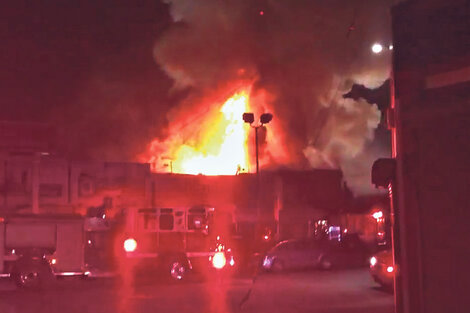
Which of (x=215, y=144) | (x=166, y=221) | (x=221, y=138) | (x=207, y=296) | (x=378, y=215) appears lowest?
(x=207, y=296)

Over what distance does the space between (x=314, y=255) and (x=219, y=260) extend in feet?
15.0

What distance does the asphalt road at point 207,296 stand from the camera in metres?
13.1

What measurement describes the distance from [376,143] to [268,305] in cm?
2249

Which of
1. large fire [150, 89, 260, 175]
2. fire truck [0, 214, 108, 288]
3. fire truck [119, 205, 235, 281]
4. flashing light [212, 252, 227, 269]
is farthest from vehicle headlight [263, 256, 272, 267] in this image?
large fire [150, 89, 260, 175]

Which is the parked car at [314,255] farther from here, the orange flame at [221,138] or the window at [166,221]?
the orange flame at [221,138]

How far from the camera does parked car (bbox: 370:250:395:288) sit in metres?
15.5

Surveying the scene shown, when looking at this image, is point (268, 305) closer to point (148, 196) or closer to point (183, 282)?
point (183, 282)

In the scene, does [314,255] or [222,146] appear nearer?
[314,255]

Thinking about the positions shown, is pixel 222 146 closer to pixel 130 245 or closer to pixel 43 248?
pixel 130 245

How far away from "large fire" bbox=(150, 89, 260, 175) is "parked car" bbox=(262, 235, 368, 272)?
33.2ft

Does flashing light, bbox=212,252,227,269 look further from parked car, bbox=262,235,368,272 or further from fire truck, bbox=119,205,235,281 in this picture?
parked car, bbox=262,235,368,272

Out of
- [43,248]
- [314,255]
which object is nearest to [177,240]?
[43,248]

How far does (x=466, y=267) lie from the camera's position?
519cm

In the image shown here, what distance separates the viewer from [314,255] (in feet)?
75.8
